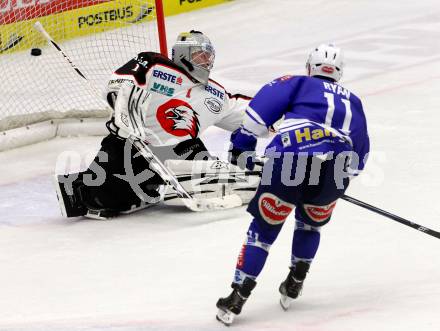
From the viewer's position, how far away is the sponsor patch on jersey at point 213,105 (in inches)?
229

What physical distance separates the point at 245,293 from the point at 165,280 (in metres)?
0.70

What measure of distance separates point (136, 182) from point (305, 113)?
1.95 m

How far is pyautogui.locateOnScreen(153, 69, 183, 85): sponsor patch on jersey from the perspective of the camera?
5.69 meters

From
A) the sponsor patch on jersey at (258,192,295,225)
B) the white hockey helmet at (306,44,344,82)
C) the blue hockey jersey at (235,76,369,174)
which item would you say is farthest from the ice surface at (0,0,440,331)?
the white hockey helmet at (306,44,344,82)

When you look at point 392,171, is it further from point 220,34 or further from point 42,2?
point 220,34

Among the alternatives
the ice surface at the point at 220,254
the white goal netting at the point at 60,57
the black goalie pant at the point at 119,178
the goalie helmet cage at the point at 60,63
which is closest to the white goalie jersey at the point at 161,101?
the black goalie pant at the point at 119,178

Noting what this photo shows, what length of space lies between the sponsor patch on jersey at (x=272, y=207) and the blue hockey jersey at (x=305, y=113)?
0.20 metres

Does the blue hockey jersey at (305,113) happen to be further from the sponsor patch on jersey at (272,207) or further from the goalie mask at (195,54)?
the goalie mask at (195,54)

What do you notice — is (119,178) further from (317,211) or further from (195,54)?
(317,211)

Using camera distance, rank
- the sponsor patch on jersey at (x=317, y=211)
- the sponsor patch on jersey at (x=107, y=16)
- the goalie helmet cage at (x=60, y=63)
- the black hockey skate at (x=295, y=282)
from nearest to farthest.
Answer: the sponsor patch on jersey at (x=317, y=211) < the black hockey skate at (x=295, y=282) < the goalie helmet cage at (x=60, y=63) < the sponsor patch on jersey at (x=107, y=16)

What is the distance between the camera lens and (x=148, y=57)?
18.8 feet

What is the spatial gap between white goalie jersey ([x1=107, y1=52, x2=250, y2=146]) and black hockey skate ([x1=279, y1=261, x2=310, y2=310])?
5.63ft

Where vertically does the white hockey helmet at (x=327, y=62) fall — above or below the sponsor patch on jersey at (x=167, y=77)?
above

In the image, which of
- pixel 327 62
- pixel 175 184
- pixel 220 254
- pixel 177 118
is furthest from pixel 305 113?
pixel 177 118
